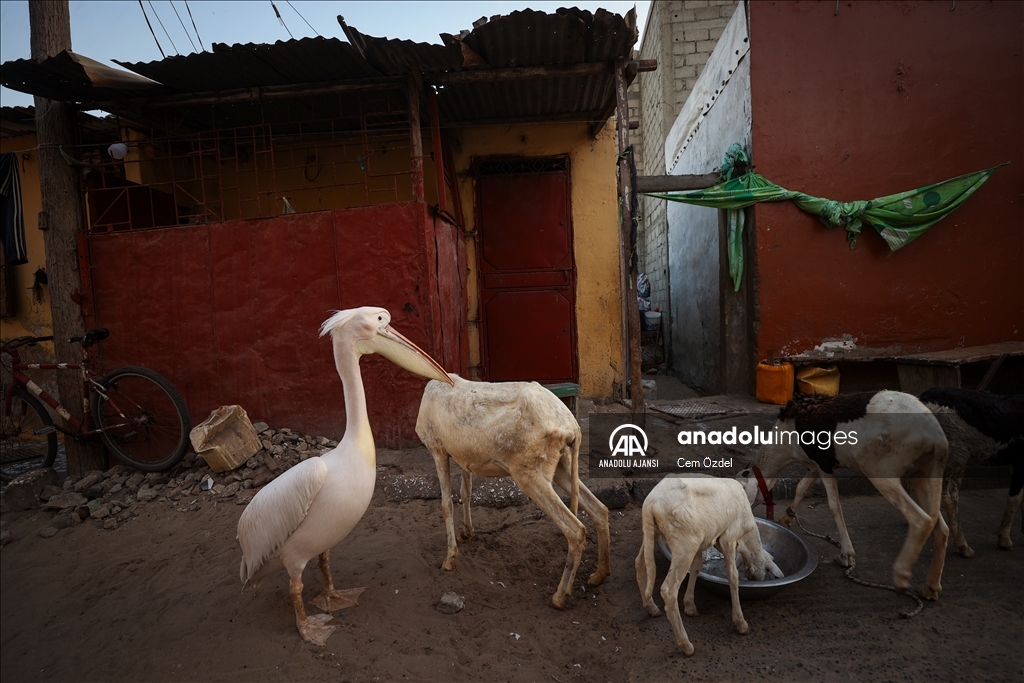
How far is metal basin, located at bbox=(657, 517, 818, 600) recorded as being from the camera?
2834 mm

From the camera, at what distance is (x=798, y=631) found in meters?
2.81

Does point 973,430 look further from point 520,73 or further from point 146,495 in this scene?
point 146,495

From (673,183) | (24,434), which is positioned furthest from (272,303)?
(673,183)

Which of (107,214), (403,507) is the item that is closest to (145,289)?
(107,214)

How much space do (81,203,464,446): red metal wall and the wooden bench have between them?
5.45 meters

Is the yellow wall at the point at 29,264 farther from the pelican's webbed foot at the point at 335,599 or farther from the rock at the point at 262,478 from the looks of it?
the pelican's webbed foot at the point at 335,599

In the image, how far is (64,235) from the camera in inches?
218

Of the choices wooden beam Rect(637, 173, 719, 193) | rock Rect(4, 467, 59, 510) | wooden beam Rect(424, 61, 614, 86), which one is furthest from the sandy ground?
wooden beam Rect(637, 173, 719, 193)

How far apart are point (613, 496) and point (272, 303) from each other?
3973 mm

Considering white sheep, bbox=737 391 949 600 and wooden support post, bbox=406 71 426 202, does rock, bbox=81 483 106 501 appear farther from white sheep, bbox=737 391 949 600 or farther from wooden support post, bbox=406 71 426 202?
white sheep, bbox=737 391 949 600

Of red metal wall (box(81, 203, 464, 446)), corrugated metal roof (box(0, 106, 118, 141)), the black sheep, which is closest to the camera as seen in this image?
the black sheep

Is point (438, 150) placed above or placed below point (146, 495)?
above

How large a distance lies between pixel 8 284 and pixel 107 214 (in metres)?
3.43

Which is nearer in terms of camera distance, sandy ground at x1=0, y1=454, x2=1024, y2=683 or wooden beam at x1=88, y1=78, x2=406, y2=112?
sandy ground at x1=0, y1=454, x2=1024, y2=683
